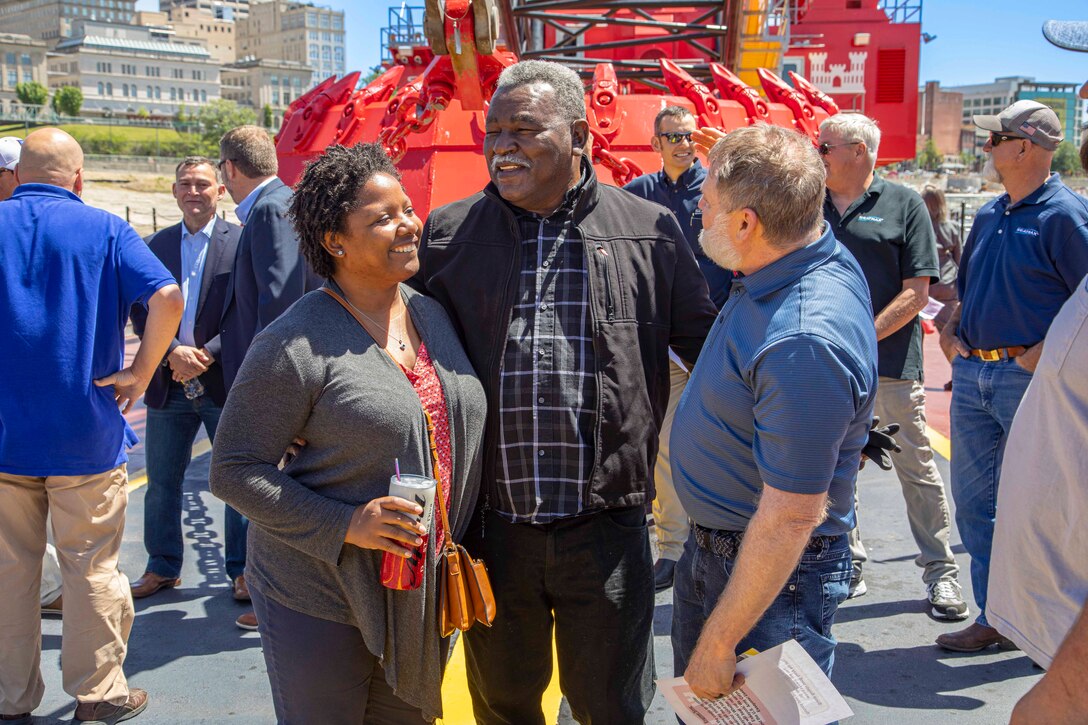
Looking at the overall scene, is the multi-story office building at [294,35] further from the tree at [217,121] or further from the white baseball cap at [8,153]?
the white baseball cap at [8,153]

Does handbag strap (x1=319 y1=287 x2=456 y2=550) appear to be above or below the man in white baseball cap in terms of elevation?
below

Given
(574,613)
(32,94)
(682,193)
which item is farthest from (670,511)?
(32,94)

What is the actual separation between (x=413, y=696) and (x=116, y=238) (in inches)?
78.6

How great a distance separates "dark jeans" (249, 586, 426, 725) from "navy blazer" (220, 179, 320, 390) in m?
1.89

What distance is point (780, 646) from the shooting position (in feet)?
6.77

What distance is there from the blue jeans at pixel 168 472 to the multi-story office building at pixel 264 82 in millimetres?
137077

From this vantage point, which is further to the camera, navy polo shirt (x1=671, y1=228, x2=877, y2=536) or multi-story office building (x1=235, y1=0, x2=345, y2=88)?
multi-story office building (x1=235, y1=0, x2=345, y2=88)

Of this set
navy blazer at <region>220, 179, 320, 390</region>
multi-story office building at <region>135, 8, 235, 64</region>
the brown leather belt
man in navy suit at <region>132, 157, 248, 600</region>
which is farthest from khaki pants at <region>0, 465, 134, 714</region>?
multi-story office building at <region>135, 8, 235, 64</region>

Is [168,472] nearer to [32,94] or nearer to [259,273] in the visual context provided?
[259,273]

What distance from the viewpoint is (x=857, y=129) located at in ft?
13.9

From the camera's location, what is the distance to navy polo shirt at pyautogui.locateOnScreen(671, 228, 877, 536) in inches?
77.3

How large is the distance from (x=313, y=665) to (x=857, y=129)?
3161 mm

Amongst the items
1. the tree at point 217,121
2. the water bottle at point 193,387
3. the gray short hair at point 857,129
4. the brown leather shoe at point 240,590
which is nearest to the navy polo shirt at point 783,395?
the gray short hair at point 857,129

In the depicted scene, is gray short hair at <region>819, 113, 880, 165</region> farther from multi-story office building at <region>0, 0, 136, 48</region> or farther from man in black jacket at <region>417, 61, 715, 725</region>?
multi-story office building at <region>0, 0, 136, 48</region>
